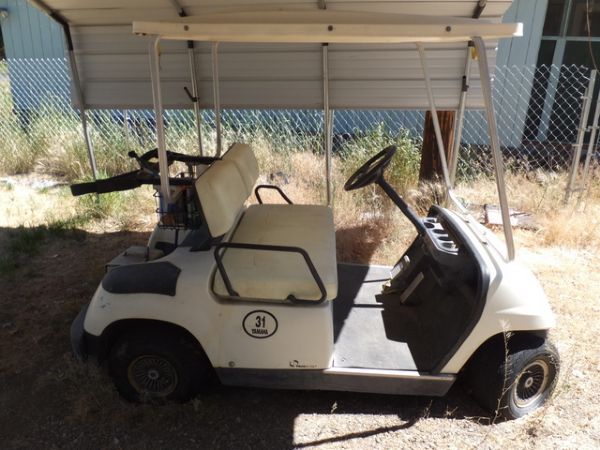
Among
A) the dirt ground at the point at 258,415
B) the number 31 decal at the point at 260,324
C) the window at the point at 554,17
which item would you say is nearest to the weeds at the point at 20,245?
the dirt ground at the point at 258,415

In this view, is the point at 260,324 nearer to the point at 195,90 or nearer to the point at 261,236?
the point at 261,236

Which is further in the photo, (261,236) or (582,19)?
(582,19)

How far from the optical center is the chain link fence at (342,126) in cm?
666

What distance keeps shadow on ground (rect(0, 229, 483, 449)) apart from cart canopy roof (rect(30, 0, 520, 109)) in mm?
2372

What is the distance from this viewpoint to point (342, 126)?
28.1ft

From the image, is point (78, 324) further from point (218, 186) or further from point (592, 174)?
point (592, 174)

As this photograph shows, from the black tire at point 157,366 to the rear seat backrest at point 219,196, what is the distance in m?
0.59

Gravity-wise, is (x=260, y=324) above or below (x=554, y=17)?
below

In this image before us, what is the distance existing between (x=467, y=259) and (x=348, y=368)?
827 millimetres

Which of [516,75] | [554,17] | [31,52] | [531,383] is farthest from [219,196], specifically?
[31,52]

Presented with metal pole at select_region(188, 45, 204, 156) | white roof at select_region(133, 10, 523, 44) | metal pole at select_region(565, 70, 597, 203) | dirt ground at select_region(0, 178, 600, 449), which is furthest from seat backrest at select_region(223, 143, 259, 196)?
metal pole at select_region(565, 70, 597, 203)

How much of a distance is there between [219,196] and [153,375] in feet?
3.23

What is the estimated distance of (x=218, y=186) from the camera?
8.35ft

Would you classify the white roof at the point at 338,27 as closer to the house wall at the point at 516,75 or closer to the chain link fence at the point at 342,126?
the chain link fence at the point at 342,126
